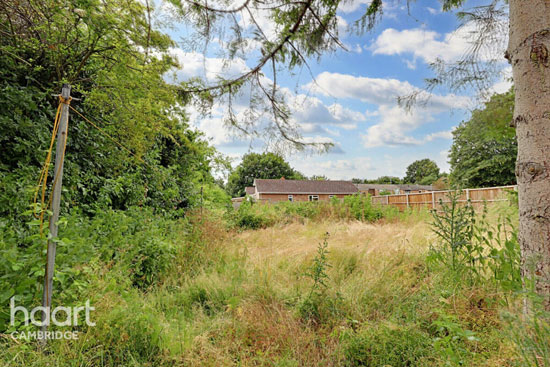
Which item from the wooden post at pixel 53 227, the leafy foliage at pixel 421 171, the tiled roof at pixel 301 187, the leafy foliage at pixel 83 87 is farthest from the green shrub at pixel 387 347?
the leafy foliage at pixel 421 171

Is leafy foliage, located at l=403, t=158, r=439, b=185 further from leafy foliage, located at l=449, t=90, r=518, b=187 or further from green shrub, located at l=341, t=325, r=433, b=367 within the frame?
green shrub, located at l=341, t=325, r=433, b=367

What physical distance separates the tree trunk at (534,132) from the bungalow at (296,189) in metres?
24.6

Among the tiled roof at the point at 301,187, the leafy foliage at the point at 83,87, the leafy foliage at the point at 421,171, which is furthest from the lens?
the leafy foliage at the point at 421,171

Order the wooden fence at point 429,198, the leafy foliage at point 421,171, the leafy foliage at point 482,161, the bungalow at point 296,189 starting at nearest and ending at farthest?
the wooden fence at point 429,198
the leafy foliage at point 482,161
the bungalow at point 296,189
the leafy foliage at point 421,171

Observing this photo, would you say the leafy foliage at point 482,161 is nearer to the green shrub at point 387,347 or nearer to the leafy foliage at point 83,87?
the green shrub at point 387,347

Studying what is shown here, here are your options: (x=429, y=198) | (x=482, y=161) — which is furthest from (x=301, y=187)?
(x=429, y=198)

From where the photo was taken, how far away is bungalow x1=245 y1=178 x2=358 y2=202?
91.4 feet

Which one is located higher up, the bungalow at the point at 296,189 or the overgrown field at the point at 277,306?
the bungalow at the point at 296,189

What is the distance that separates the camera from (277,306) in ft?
7.33

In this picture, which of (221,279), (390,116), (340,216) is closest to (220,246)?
(221,279)

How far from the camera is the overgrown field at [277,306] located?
1.50 metres

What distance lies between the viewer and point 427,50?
2.48 metres

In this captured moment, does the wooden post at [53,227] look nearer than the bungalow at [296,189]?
Yes

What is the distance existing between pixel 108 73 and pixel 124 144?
0.86m
